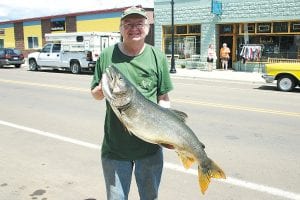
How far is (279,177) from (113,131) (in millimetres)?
3227

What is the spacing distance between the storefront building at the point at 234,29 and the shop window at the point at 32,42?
18241 mm

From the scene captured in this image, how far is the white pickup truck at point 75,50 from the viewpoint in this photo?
24375mm

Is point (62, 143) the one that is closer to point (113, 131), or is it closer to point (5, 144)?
point (5, 144)

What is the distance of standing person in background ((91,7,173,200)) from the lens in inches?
133

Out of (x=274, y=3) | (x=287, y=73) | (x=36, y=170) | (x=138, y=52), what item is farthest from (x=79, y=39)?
(x=138, y=52)

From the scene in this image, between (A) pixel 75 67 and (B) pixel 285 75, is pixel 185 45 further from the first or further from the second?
(B) pixel 285 75

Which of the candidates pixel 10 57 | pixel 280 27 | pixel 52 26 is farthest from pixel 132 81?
pixel 52 26

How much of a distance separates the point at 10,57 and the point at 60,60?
6867 mm

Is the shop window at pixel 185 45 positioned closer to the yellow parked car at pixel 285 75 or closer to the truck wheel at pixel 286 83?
the yellow parked car at pixel 285 75

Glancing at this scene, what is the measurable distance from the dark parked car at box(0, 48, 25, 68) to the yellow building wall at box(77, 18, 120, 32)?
23.8 ft

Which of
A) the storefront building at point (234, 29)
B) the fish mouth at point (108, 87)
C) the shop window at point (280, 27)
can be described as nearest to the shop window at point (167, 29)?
the storefront building at point (234, 29)

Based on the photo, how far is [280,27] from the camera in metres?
24.1

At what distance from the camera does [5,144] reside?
7.81m

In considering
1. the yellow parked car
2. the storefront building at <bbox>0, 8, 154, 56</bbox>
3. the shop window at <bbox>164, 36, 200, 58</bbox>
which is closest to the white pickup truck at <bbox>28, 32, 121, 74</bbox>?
the shop window at <bbox>164, 36, 200, 58</bbox>
